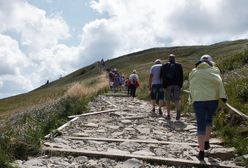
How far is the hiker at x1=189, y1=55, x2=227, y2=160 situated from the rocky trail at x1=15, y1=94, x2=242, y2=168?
587 mm

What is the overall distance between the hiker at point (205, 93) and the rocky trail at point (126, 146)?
1.93 feet

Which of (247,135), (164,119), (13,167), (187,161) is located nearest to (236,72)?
(164,119)

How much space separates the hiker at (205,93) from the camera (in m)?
8.38

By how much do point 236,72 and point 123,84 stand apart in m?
17.5

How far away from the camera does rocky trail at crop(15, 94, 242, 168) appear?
7957 mm

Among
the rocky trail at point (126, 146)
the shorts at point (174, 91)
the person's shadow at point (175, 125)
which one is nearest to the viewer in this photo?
the rocky trail at point (126, 146)

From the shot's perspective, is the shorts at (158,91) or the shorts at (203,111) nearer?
the shorts at (203,111)

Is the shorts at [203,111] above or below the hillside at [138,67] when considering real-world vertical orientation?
below

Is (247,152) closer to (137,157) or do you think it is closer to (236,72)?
(137,157)

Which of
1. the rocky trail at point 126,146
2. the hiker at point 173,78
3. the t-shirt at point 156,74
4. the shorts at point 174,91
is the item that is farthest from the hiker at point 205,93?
the t-shirt at point 156,74

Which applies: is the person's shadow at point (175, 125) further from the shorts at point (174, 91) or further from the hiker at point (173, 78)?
the shorts at point (174, 91)

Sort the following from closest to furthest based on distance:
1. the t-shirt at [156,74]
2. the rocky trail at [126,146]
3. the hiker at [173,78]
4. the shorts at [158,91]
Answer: the rocky trail at [126,146] < the hiker at [173,78] < the t-shirt at [156,74] < the shorts at [158,91]

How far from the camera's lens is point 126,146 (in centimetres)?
949

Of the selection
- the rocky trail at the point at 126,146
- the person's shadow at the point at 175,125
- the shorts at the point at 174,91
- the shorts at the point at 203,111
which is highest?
the shorts at the point at 174,91
